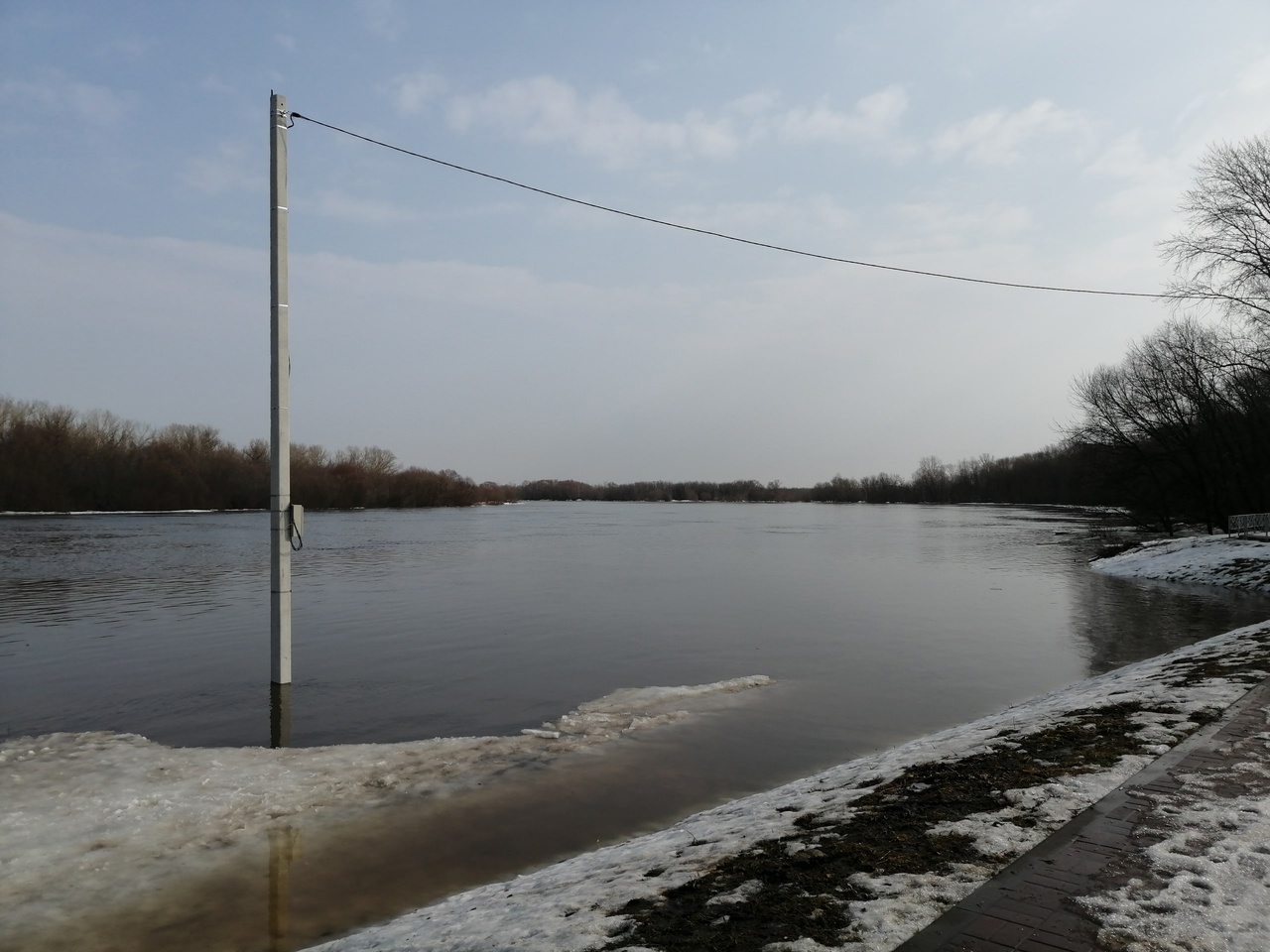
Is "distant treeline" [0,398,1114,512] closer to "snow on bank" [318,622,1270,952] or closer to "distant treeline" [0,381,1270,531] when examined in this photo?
"distant treeline" [0,381,1270,531]

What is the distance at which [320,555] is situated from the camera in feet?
102

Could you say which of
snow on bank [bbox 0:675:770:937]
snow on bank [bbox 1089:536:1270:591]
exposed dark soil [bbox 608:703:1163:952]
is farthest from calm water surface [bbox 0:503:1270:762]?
exposed dark soil [bbox 608:703:1163:952]

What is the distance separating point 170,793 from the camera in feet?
20.6

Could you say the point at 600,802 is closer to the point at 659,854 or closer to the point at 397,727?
the point at 659,854

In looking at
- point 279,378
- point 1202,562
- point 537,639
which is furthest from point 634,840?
point 1202,562

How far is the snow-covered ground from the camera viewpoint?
134 inches

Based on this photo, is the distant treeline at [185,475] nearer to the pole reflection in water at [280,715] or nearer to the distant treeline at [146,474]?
the distant treeline at [146,474]

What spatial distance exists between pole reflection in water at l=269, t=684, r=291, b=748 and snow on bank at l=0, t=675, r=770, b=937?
0.44m

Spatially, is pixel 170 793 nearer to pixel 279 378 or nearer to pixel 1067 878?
pixel 279 378

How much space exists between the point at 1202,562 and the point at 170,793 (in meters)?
27.8

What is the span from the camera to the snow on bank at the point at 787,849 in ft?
11.1

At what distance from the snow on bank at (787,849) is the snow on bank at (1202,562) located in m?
18.8

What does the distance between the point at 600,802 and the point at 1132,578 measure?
2423 cm

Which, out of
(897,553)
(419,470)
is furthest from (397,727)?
(419,470)
